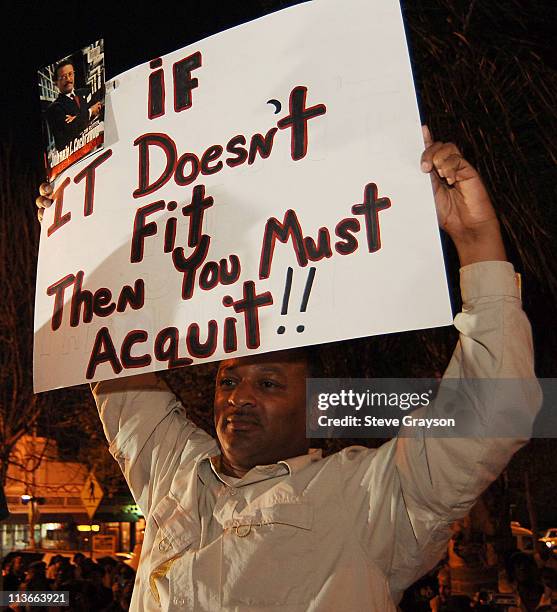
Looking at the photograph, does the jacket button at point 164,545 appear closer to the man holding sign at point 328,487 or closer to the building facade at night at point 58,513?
the man holding sign at point 328,487

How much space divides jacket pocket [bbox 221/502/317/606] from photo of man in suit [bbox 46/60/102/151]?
54.4 inches

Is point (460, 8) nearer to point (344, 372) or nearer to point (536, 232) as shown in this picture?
point (536, 232)

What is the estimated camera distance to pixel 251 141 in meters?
2.55

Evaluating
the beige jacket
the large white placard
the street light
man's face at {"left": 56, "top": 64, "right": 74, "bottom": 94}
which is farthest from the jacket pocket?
the street light

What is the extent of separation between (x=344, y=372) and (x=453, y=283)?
13.8 feet

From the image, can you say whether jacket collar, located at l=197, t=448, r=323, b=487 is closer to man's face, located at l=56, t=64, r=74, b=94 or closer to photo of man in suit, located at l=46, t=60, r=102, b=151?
photo of man in suit, located at l=46, t=60, r=102, b=151

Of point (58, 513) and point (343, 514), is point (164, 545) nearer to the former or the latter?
point (343, 514)

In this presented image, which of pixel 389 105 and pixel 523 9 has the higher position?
pixel 523 9

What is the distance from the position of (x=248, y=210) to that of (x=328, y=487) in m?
0.76

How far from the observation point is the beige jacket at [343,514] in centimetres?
205

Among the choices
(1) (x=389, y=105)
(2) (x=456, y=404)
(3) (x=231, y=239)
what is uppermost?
(1) (x=389, y=105)

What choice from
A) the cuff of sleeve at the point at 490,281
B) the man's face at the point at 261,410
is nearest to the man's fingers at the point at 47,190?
the man's face at the point at 261,410

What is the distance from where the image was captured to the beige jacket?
6.73ft

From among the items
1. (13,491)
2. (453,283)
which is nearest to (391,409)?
Answer: (453,283)
